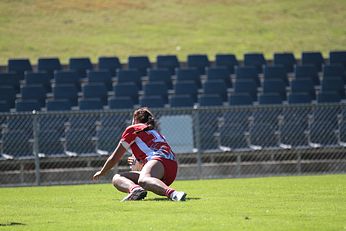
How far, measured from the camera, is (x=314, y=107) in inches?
759

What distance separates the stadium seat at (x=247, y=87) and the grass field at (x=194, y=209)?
23.6ft

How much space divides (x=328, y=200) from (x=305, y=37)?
1876 cm

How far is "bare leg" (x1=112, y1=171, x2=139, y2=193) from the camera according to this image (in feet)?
39.3

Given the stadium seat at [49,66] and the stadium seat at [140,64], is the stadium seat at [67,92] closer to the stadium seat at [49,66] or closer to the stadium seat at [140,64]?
the stadium seat at [49,66]

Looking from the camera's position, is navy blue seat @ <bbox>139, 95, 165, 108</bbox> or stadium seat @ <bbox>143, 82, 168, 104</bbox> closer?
navy blue seat @ <bbox>139, 95, 165, 108</bbox>

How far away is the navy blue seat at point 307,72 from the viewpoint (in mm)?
23766

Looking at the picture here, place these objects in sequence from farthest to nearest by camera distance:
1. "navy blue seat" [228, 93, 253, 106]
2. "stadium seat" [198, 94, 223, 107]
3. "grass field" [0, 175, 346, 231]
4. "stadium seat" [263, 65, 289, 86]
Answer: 1. "stadium seat" [263, 65, 289, 86]
2. "navy blue seat" [228, 93, 253, 106]
3. "stadium seat" [198, 94, 223, 107]
4. "grass field" [0, 175, 346, 231]

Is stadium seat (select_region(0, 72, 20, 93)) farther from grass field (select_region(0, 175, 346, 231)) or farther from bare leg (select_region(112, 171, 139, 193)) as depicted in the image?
bare leg (select_region(112, 171, 139, 193))

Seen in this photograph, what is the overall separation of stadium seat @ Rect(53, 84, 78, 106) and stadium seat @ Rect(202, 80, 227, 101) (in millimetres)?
3275

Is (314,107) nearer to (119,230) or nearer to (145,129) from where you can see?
(145,129)

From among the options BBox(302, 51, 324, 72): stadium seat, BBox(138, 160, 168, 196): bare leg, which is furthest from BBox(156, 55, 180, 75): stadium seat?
BBox(138, 160, 168, 196): bare leg

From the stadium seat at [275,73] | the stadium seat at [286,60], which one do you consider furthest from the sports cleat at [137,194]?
the stadium seat at [286,60]

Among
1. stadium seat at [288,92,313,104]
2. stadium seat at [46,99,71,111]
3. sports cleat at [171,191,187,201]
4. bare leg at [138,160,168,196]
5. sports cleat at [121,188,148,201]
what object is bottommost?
stadium seat at [288,92,313,104]

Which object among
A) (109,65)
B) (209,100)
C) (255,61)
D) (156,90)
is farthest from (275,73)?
(109,65)
